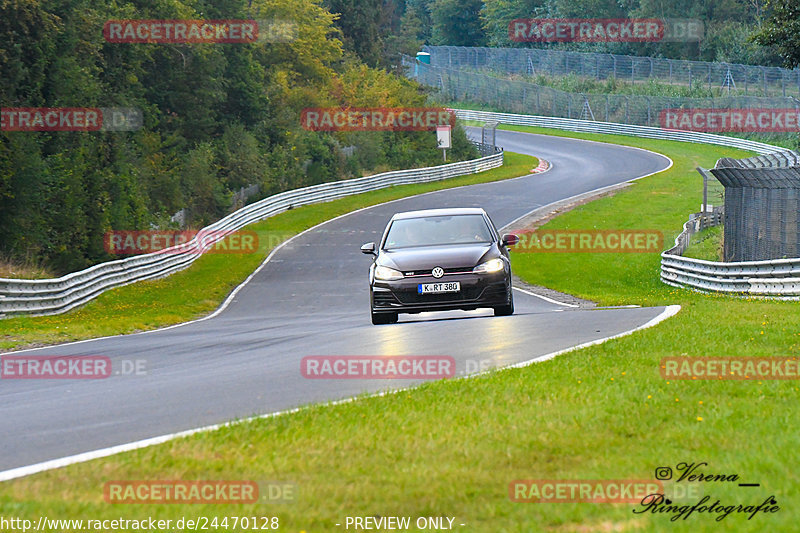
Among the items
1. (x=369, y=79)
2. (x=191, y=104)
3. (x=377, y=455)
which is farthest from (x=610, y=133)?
(x=377, y=455)

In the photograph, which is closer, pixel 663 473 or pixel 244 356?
pixel 663 473

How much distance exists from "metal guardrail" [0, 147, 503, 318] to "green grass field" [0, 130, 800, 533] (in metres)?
14.7

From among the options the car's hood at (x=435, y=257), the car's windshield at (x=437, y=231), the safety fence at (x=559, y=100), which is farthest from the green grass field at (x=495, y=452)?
the safety fence at (x=559, y=100)

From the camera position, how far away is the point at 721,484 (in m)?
5.51

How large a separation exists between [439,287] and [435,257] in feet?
1.71

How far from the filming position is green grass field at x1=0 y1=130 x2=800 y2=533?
17.3 ft

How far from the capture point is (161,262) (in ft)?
100

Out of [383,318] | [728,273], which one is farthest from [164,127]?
[383,318]

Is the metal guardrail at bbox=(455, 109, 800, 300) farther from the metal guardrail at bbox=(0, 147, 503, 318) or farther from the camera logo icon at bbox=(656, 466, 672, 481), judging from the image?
the camera logo icon at bbox=(656, 466, 672, 481)

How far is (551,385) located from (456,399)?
921 millimetres

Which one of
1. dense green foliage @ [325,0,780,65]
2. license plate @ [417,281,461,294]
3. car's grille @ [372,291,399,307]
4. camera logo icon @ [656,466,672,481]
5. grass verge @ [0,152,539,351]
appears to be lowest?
grass verge @ [0,152,539,351]

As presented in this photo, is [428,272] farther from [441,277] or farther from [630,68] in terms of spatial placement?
[630,68]

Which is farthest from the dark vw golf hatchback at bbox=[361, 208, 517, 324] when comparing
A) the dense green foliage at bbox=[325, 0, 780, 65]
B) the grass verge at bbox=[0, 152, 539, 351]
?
the dense green foliage at bbox=[325, 0, 780, 65]

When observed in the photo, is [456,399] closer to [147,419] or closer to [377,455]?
[377,455]
